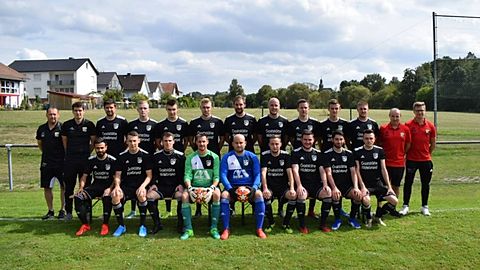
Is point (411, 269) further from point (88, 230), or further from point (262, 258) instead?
point (88, 230)

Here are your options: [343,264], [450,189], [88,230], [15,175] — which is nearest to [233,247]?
[343,264]

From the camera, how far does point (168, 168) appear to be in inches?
294

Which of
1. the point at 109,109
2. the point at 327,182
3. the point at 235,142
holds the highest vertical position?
the point at 109,109

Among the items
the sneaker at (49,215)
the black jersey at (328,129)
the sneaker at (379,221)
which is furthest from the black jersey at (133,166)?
the sneaker at (379,221)

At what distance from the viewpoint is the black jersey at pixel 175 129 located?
809cm

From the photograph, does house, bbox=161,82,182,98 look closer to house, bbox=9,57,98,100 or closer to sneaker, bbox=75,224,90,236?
house, bbox=9,57,98,100

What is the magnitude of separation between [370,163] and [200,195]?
9.51 feet

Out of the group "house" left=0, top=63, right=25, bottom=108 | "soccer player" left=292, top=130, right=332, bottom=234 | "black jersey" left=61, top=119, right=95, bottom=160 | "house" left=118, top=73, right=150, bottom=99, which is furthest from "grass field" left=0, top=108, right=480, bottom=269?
"house" left=118, top=73, right=150, bottom=99

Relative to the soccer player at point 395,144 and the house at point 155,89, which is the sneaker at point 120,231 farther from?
the house at point 155,89

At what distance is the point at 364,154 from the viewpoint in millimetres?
7656

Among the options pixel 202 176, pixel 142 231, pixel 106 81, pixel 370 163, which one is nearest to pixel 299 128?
pixel 370 163

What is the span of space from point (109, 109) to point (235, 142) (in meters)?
2.33

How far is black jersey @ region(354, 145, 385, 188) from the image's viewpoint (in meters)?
7.65

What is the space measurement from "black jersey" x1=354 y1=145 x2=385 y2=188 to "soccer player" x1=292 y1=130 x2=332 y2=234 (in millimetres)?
721
